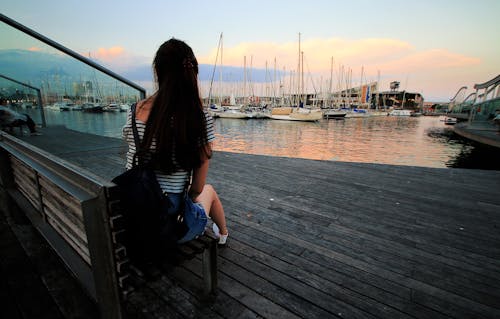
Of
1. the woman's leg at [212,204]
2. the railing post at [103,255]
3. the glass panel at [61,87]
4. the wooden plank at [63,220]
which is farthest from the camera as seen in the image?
the glass panel at [61,87]

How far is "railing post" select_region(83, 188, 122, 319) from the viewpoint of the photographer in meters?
0.88

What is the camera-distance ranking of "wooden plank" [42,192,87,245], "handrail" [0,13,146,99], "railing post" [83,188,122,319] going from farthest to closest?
"handrail" [0,13,146,99] < "wooden plank" [42,192,87,245] < "railing post" [83,188,122,319]

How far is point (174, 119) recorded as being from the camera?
123cm

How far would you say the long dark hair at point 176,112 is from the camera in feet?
4.00

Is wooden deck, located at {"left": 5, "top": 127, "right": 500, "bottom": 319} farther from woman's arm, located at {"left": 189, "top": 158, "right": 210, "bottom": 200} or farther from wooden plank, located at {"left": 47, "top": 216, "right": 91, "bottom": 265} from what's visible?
woman's arm, located at {"left": 189, "top": 158, "right": 210, "bottom": 200}

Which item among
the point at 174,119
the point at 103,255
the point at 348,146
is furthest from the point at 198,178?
the point at 348,146

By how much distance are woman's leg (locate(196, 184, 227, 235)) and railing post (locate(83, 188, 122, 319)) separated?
0.79m

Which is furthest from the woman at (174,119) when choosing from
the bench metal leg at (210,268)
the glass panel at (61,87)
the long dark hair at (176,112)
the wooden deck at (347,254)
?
the glass panel at (61,87)

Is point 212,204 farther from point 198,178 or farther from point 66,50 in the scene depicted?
point 66,50

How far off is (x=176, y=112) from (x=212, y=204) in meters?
0.98

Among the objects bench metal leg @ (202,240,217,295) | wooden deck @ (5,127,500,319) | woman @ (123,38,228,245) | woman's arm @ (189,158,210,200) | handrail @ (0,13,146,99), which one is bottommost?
wooden deck @ (5,127,500,319)

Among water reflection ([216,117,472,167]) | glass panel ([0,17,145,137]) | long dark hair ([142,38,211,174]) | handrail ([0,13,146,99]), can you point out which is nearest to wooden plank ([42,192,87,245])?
long dark hair ([142,38,211,174])

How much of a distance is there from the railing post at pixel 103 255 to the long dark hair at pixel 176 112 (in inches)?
16.5

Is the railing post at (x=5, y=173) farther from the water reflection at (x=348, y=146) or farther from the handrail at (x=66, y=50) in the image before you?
the water reflection at (x=348, y=146)
